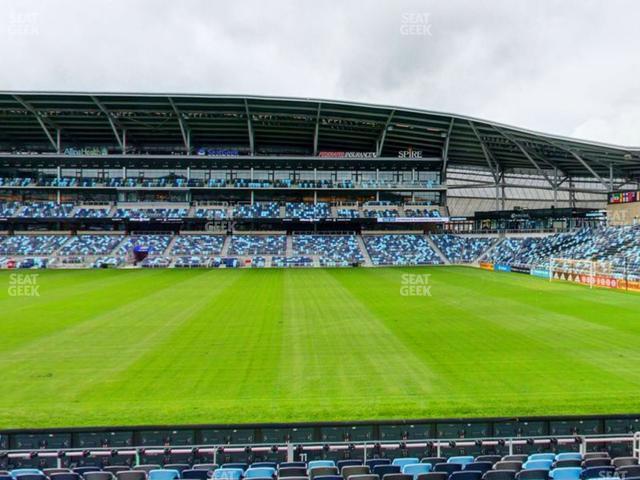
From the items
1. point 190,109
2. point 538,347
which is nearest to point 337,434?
point 538,347

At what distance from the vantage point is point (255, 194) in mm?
77500

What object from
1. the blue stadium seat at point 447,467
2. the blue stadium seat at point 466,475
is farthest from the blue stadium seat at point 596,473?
the blue stadium seat at point 447,467

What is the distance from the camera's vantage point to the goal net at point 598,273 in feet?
129

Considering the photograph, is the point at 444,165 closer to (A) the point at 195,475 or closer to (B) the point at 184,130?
(B) the point at 184,130

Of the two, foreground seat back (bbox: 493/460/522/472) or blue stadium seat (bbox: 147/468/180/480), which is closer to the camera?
blue stadium seat (bbox: 147/468/180/480)

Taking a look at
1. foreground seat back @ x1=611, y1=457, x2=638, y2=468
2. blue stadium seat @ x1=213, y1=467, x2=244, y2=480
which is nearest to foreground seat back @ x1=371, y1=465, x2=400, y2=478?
blue stadium seat @ x1=213, y1=467, x2=244, y2=480

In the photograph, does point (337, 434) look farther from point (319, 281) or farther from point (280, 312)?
point (319, 281)

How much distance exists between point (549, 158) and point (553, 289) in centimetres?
3555

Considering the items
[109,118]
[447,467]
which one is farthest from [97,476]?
[109,118]

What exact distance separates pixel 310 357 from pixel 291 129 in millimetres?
58147

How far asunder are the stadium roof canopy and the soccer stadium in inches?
17.3

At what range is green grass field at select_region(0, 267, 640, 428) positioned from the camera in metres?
13.0

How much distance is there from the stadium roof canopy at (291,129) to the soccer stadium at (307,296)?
0.44 meters

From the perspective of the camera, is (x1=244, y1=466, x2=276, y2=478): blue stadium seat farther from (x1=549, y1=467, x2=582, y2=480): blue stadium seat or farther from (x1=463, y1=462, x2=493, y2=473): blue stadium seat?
(x1=549, y1=467, x2=582, y2=480): blue stadium seat
